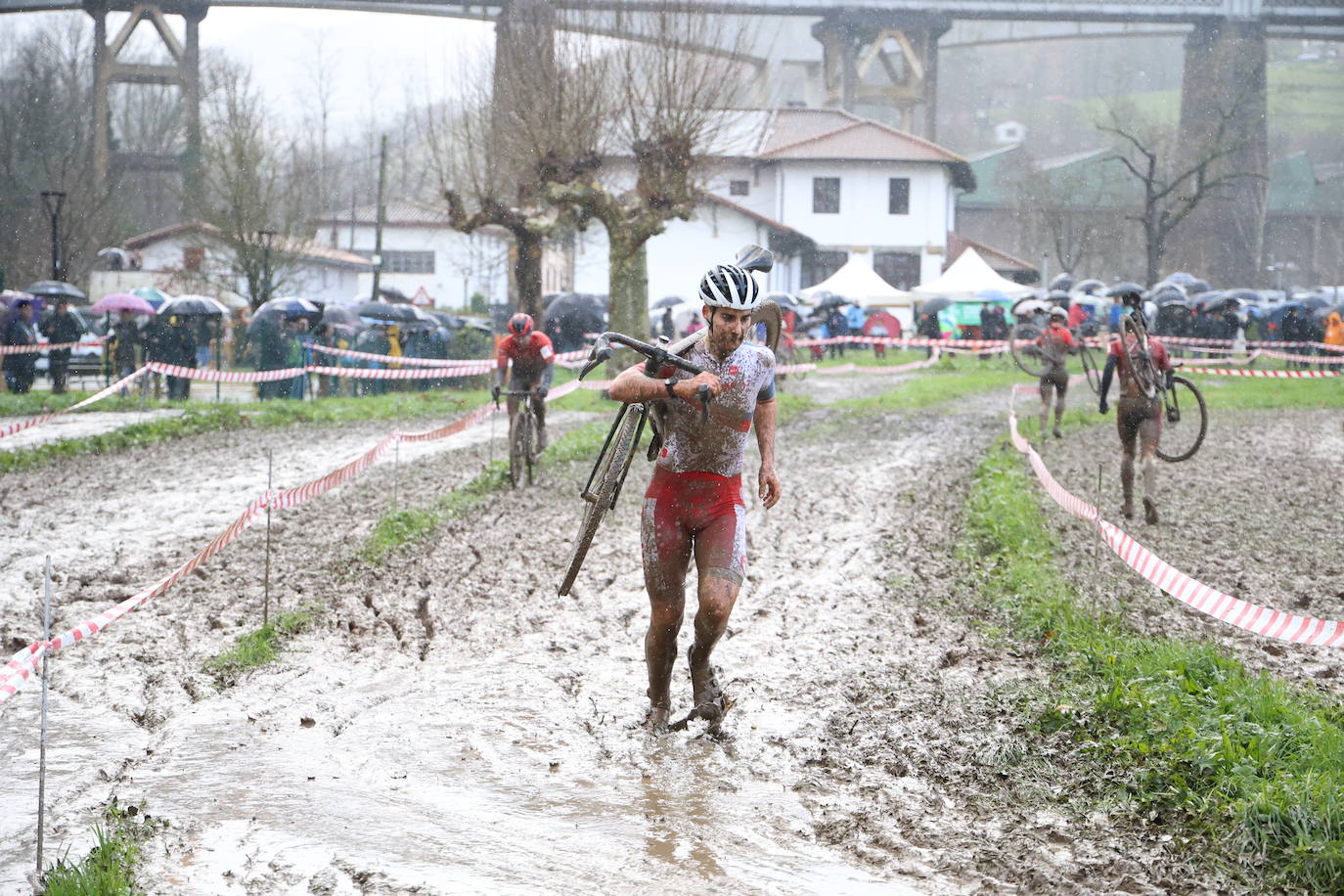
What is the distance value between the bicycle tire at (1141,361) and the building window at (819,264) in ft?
168

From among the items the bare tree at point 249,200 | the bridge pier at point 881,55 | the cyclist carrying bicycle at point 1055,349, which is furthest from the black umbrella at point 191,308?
the bridge pier at point 881,55

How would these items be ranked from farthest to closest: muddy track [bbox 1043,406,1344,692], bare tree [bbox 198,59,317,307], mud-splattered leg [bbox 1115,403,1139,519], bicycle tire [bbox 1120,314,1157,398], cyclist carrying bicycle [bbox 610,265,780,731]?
1. bare tree [bbox 198,59,317,307]
2. mud-splattered leg [bbox 1115,403,1139,519]
3. bicycle tire [bbox 1120,314,1157,398]
4. muddy track [bbox 1043,406,1344,692]
5. cyclist carrying bicycle [bbox 610,265,780,731]

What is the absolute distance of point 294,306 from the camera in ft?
89.5

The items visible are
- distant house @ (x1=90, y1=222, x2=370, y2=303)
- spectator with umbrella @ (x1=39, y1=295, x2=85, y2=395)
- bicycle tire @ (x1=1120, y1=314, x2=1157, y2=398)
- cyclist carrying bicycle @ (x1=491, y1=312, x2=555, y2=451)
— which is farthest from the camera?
distant house @ (x1=90, y1=222, x2=370, y2=303)

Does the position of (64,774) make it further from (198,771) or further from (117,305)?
(117,305)

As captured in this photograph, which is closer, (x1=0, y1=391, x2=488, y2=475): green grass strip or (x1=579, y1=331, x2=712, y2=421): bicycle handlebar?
(x1=579, y1=331, x2=712, y2=421): bicycle handlebar

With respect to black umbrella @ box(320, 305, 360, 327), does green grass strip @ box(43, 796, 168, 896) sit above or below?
below

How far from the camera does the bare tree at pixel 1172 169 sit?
50.4 metres

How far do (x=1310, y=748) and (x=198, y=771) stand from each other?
452 cm

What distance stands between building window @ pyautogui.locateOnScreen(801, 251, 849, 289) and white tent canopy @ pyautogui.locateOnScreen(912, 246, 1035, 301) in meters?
16.8

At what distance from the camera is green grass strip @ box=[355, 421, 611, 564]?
1119 cm

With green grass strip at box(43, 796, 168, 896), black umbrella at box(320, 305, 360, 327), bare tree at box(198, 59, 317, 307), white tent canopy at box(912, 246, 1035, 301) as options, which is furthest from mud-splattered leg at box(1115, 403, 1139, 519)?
white tent canopy at box(912, 246, 1035, 301)

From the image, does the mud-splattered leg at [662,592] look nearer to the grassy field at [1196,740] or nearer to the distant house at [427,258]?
the grassy field at [1196,740]

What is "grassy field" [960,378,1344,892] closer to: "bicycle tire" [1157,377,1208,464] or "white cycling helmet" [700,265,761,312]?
"white cycling helmet" [700,265,761,312]
